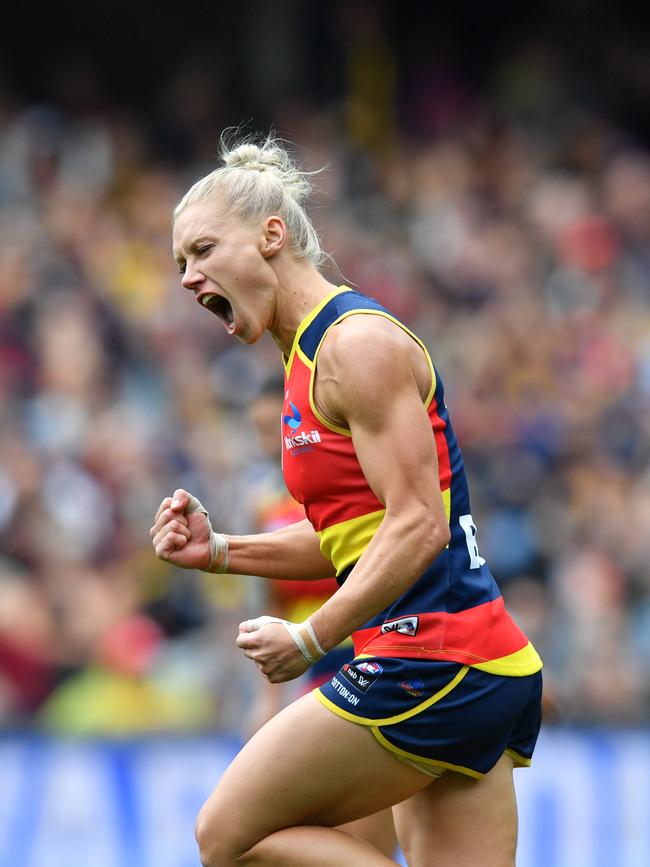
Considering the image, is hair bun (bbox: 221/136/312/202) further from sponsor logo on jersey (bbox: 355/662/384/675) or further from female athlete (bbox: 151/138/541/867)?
sponsor logo on jersey (bbox: 355/662/384/675)

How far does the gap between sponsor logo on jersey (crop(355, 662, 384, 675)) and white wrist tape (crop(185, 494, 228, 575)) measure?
69 centimetres

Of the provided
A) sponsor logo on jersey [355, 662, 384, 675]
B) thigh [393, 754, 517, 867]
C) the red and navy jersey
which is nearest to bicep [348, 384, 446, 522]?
the red and navy jersey

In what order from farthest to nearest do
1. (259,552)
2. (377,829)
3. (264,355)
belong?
(264,355)
(377,829)
(259,552)

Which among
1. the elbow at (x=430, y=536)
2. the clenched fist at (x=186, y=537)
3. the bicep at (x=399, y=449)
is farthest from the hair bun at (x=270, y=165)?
the elbow at (x=430, y=536)

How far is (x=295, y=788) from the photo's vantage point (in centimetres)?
377

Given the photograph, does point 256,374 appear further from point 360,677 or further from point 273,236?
point 360,677

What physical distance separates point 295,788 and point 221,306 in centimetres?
135

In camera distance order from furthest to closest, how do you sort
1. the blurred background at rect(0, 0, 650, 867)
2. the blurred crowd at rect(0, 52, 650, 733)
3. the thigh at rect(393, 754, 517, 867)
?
the blurred crowd at rect(0, 52, 650, 733), the blurred background at rect(0, 0, 650, 867), the thigh at rect(393, 754, 517, 867)

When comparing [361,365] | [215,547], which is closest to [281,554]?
[215,547]

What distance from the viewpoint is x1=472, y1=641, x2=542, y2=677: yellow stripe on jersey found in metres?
3.87

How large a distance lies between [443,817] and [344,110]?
1077 cm

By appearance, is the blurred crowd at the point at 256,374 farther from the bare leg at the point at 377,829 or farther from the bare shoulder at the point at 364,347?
the bare shoulder at the point at 364,347

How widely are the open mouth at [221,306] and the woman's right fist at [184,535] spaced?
50 centimetres

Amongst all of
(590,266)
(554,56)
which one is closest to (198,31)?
(554,56)
